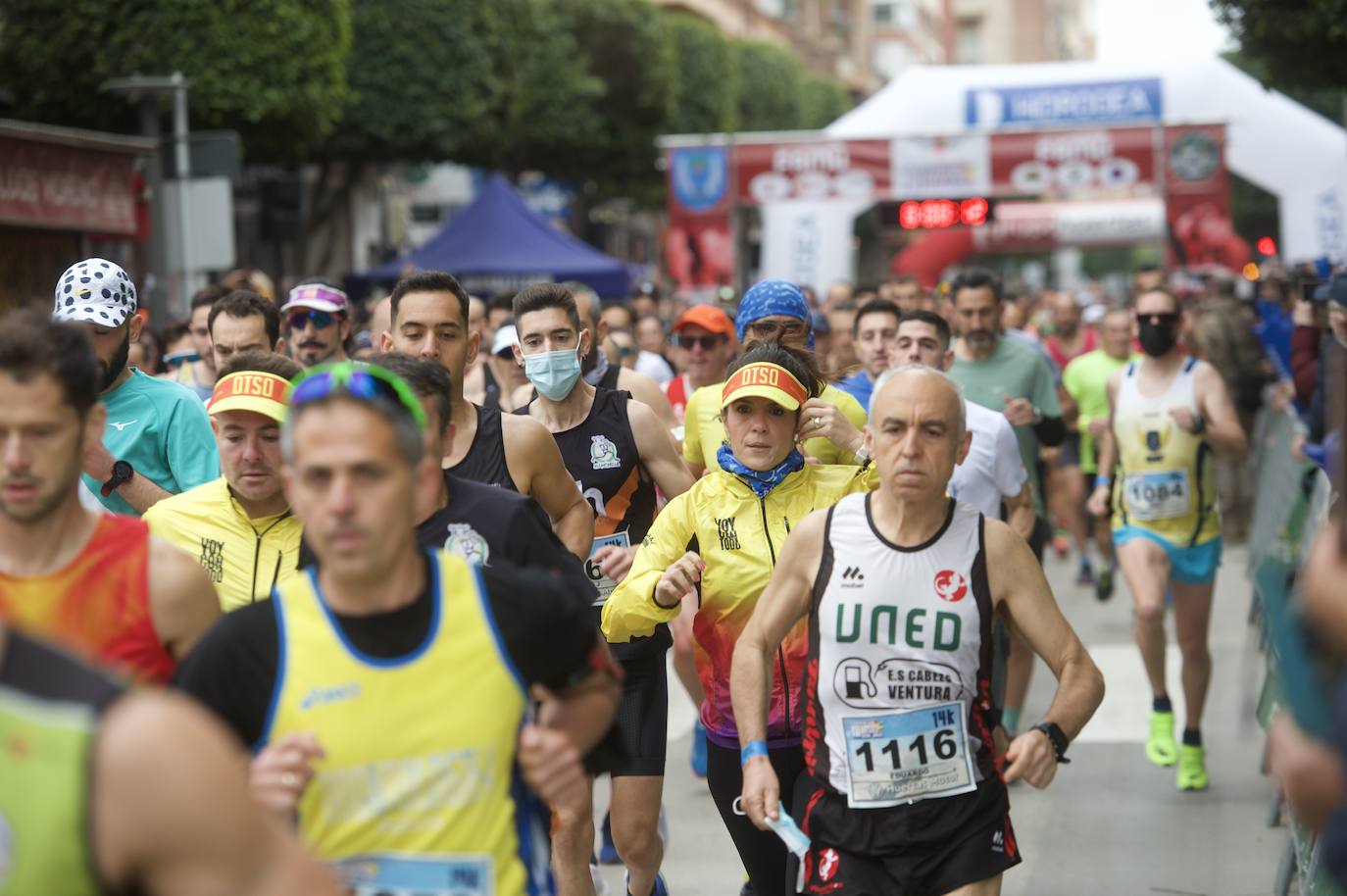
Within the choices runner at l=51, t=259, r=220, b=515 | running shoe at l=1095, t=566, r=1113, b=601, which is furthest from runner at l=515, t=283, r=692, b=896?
running shoe at l=1095, t=566, r=1113, b=601

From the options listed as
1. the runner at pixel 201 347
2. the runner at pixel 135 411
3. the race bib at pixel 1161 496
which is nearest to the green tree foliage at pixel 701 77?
the runner at pixel 201 347

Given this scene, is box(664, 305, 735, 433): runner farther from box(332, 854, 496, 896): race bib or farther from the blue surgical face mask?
box(332, 854, 496, 896): race bib

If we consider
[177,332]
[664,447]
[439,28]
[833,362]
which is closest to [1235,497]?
[833,362]

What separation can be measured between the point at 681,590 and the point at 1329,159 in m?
20.4

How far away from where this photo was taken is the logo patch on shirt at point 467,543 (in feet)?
13.3

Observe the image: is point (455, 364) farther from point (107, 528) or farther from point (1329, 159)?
point (1329, 159)

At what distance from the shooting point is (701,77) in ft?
128

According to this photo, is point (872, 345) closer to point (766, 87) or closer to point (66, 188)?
point (66, 188)

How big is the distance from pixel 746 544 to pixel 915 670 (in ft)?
3.65

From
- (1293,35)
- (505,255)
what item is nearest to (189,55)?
(505,255)

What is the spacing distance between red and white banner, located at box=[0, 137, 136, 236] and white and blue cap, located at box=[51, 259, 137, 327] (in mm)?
8620

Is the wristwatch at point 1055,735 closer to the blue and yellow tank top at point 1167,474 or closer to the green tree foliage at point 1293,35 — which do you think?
the blue and yellow tank top at point 1167,474

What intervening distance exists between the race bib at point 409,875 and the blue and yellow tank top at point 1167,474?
19.7 feet

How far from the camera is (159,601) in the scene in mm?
3287
